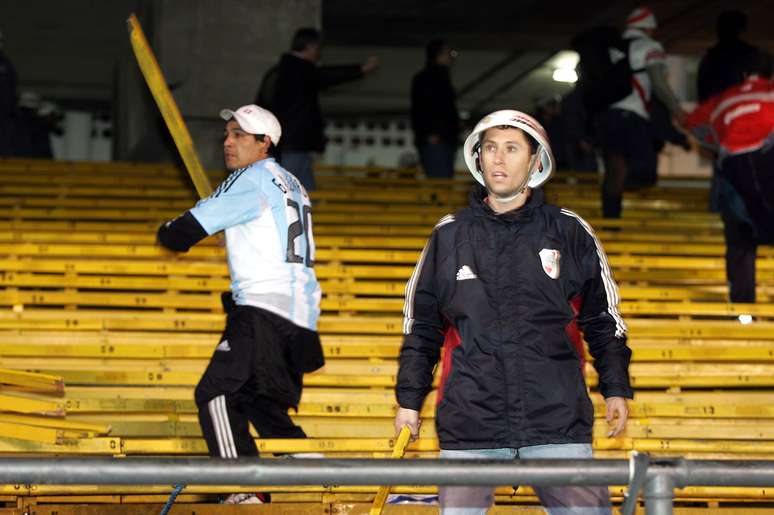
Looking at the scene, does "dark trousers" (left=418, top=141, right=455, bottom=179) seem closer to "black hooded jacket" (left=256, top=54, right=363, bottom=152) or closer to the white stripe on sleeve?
A: "black hooded jacket" (left=256, top=54, right=363, bottom=152)

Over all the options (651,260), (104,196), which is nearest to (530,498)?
(651,260)

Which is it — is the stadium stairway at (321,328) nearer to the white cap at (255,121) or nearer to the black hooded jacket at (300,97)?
the black hooded jacket at (300,97)

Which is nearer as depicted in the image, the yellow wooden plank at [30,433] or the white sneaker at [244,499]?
the white sneaker at [244,499]

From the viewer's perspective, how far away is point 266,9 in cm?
1295

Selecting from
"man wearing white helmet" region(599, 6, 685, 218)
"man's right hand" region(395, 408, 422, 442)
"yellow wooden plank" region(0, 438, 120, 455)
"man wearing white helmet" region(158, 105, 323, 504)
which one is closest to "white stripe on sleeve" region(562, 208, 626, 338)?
"man's right hand" region(395, 408, 422, 442)

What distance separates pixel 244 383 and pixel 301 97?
5303 millimetres

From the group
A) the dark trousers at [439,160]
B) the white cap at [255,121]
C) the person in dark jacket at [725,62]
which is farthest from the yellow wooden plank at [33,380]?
the dark trousers at [439,160]

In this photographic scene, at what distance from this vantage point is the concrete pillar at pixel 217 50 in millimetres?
12742

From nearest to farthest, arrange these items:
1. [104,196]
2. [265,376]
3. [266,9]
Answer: [265,376]
[104,196]
[266,9]

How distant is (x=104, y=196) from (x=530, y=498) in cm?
642

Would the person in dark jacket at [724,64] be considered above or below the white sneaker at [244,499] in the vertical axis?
above

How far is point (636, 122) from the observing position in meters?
9.52

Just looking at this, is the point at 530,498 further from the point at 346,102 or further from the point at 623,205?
the point at 346,102

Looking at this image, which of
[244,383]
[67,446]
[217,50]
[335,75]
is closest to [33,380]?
[67,446]
